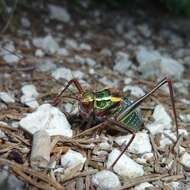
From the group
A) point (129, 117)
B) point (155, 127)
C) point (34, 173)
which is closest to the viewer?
point (34, 173)

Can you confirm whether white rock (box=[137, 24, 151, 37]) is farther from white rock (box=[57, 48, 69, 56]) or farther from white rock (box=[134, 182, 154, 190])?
white rock (box=[134, 182, 154, 190])

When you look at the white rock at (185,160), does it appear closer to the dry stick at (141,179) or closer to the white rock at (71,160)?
the dry stick at (141,179)

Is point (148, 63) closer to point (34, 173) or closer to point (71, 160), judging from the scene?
point (71, 160)

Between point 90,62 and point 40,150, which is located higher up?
point 90,62

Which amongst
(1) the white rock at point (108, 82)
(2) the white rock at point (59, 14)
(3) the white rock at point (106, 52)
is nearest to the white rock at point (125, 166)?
(1) the white rock at point (108, 82)

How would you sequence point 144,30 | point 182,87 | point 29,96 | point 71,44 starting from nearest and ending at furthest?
point 29,96, point 182,87, point 71,44, point 144,30

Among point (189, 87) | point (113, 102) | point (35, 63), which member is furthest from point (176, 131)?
point (35, 63)

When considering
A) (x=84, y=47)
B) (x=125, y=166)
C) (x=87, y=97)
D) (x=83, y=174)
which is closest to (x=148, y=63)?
(x=84, y=47)
